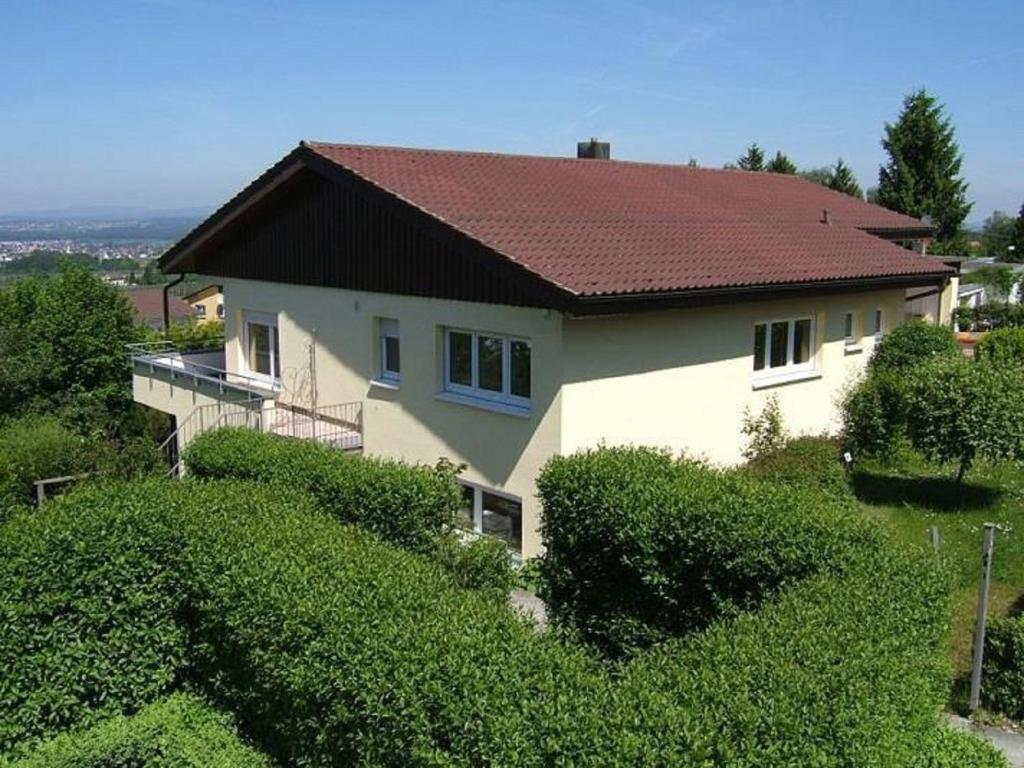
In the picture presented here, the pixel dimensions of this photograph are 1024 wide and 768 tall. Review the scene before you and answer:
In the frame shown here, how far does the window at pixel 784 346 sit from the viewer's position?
16.1 meters

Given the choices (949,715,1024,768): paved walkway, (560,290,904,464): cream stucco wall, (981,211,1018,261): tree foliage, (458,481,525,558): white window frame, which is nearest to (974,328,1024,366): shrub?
(560,290,904,464): cream stucco wall

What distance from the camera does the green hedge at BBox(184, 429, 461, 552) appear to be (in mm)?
10586

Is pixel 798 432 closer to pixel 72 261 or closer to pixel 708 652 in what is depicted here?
pixel 708 652

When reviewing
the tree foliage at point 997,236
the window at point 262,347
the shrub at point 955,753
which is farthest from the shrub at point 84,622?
the tree foliage at point 997,236

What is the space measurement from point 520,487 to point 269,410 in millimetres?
6133

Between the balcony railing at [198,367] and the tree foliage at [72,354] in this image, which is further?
the tree foliage at [72,354]

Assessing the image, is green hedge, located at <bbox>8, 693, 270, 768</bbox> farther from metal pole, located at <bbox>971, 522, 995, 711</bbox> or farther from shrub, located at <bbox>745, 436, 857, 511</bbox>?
shrub, located at <bbox>745, 436, 857, 511</bbox>

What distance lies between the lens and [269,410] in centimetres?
1738

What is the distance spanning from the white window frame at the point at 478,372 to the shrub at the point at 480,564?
3190 millimetres

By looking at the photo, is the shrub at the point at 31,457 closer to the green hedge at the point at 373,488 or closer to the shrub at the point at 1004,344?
the green hedge at the point at 373,488

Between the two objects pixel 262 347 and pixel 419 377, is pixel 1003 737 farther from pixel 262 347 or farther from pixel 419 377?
pixel 262 347

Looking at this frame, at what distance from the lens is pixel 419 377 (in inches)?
587

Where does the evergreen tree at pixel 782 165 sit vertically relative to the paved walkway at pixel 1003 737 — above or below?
above

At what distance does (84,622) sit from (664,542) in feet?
17.5
